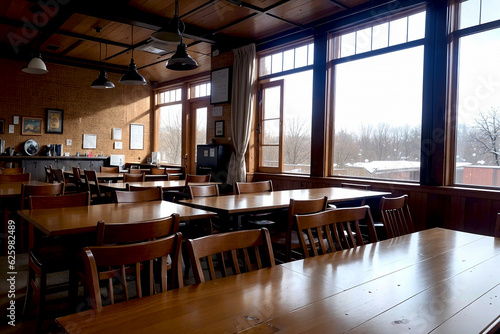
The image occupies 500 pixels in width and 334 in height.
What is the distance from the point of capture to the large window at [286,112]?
6238 mm

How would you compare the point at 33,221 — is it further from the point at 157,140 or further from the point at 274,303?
the point at 157,140

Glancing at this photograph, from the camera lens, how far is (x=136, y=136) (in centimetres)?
1023

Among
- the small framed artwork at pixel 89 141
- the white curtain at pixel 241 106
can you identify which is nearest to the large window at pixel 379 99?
the white curtain at pixel 241 106

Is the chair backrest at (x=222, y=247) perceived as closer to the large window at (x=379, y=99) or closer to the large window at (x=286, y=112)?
the large window at (x=379, y=99)

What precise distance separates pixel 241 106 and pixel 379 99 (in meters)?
2.63

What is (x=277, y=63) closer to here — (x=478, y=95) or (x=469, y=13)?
(x=469, y=13)

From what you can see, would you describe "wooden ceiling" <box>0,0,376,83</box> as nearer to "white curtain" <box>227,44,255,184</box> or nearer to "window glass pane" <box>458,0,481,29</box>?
"white curtain" <box>227,44,255,184</box>

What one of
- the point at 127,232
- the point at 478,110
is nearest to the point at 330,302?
the point at 127,232

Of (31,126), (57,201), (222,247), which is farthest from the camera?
(31,126)

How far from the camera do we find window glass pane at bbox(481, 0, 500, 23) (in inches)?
162

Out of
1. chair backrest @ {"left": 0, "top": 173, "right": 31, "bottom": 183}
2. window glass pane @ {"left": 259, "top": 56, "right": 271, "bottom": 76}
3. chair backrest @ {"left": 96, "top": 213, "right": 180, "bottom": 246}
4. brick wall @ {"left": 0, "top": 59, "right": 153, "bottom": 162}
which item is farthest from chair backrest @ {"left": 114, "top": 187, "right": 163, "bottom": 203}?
brick wall @ {"left": 0, "top": 59, "right": 153, "bottom": 162}

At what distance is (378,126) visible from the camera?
17.3 feet

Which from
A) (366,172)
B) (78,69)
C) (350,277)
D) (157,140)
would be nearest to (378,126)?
(366,172)

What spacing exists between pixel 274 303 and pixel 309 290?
174 mm
